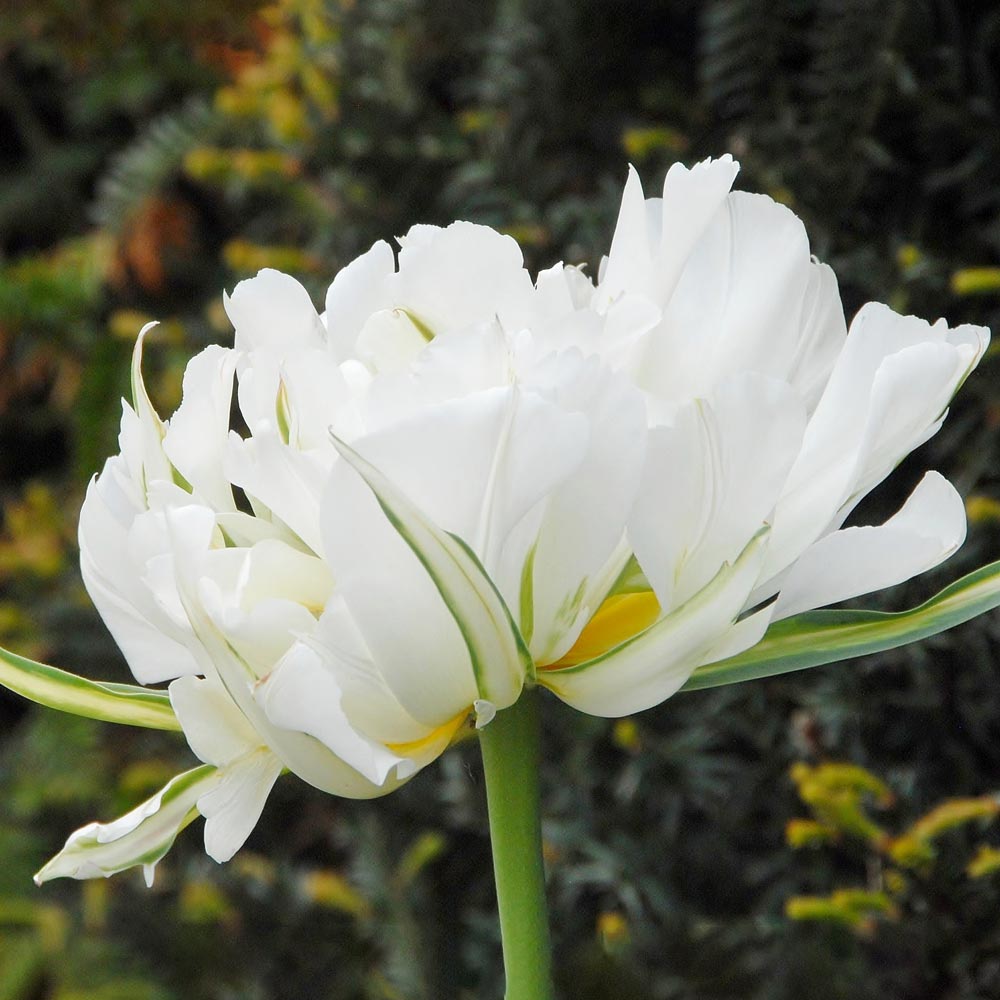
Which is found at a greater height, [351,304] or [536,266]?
[351,304]

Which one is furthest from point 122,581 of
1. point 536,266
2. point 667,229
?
point 536,266

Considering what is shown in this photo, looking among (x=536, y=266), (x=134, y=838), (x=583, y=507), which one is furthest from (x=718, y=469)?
(x=536, y=266)

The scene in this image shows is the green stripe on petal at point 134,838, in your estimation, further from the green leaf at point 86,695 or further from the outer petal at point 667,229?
the outer petal at point 667,229

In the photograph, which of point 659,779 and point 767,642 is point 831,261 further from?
point 767,642

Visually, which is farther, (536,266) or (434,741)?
(536,266)

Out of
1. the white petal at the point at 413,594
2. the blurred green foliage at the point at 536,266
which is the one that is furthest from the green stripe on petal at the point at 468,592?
the blurred green foliage at the point at 536,266

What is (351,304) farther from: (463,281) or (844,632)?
(844,632)

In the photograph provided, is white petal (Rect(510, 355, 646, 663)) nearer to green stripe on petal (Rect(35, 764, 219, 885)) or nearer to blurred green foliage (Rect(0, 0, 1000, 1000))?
green stripe on petal (Rect(35, 764, 219, 885))
